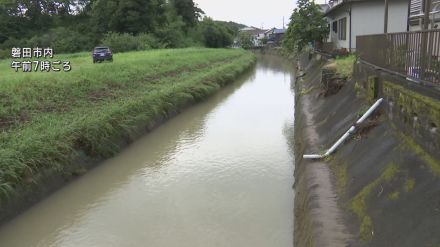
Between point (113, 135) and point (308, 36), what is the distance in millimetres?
18561

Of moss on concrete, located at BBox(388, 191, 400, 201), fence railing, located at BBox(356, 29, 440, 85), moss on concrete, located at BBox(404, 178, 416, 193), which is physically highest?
fence railing, located at BBox(356, 29, 440, 85)

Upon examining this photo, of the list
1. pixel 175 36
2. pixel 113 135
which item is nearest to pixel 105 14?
pixel 175 36

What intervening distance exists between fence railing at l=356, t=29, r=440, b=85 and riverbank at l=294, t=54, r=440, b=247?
9.8 inches

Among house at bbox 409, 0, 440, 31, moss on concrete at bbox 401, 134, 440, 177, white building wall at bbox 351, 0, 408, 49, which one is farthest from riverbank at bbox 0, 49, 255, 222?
house at bbox 409, 0, 440, 31

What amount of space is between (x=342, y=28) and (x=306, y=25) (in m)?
3.50

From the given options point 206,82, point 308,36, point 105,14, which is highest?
point 105,14

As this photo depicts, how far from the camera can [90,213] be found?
349 inches

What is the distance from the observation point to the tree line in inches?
Result: 1956

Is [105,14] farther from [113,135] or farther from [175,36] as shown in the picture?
[113,135]

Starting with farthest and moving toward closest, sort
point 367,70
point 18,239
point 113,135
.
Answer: point 113,135, point 367,70, point 18,239

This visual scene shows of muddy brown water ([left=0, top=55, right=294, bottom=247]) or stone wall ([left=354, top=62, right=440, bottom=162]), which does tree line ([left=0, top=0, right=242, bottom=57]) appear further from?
stone wall ([left=354, top=62, right=440, bottom=162])

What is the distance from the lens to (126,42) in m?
46.6

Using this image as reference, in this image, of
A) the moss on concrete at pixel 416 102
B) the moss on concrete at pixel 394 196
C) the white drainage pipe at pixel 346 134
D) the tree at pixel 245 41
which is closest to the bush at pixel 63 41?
the white drainage pipe at pixel 346 134

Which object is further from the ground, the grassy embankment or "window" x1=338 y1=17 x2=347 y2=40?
"window" x1=338 y1=17 x2=347 y2=40
